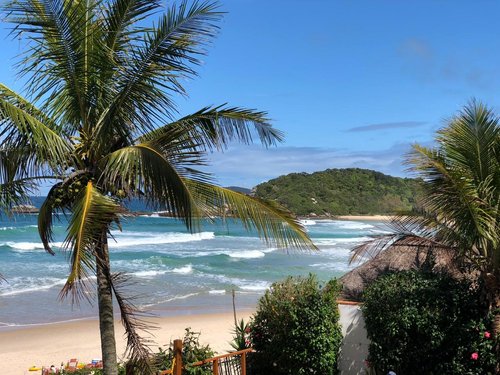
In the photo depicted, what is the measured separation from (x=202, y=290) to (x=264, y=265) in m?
9.04

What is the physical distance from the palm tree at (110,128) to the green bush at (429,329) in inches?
139

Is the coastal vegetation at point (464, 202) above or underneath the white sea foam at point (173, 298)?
above

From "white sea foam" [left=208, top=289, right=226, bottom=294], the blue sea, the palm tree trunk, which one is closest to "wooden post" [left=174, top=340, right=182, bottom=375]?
the palm tree trunk

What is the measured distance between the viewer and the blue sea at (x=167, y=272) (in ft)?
65.1

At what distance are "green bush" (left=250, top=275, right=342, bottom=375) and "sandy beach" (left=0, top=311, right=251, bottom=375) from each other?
5.39 metres

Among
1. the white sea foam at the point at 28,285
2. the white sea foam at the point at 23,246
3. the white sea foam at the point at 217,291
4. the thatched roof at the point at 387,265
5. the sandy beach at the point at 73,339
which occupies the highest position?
the white sea foam at the point at 23,246

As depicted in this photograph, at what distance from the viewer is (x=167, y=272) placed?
→ 1144 inches

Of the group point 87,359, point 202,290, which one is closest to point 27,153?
point 87,359

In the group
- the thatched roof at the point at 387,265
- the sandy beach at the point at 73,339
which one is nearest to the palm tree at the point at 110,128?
the thatched roof at the point at 387,265

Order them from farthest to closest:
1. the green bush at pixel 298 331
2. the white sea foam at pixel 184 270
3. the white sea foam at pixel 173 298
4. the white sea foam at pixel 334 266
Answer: the white sea foam at pixel 184 270 < the white sea foam at pixel 334 266 < the white sea foam at pixel 173 298 < the green bush at pixel 298 331

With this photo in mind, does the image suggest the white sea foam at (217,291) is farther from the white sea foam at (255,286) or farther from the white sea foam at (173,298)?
the white sea foam at (255,286)

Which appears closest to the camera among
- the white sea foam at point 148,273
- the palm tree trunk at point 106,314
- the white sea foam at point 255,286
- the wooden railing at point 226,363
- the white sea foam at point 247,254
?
the palm tree trunk at point 106,314

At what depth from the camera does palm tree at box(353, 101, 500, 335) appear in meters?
6.94

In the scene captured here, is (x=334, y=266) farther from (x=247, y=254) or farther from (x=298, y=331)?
(x=298, y=331)
